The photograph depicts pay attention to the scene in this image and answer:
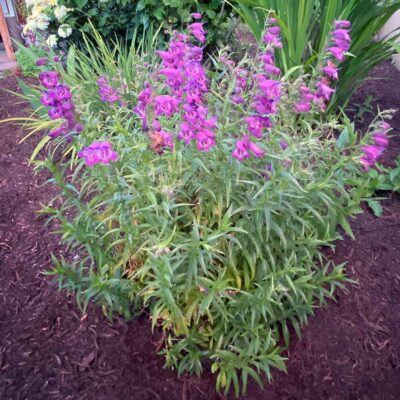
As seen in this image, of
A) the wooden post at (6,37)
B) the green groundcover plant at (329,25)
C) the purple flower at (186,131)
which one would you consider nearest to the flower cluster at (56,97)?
the purple flower at (186,131)

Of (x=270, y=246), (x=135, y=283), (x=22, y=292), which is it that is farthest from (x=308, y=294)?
(x=22, y=292)

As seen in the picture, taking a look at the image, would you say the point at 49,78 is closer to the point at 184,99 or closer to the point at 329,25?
the point at 184,99

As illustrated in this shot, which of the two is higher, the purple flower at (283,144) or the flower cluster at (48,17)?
the flower cluster at (48,17)

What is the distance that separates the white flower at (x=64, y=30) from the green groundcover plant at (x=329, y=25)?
1.63 meters

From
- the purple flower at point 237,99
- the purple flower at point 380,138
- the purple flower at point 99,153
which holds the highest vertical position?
the purple flower at point 237,99

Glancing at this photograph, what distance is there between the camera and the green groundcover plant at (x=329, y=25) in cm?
298

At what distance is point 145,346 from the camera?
207cm

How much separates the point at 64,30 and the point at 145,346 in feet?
9.88

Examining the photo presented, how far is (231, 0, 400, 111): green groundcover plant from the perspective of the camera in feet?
9.78

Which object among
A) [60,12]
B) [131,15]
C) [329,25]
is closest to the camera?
[329,25]

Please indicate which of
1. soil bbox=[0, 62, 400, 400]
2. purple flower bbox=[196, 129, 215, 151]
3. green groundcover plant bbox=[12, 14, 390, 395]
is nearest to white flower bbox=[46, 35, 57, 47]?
soil bbox=[0, 62, 400, 400]

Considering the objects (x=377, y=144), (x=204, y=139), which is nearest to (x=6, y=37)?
(x=204, y=139)

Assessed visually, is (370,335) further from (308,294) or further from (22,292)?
(22,292)

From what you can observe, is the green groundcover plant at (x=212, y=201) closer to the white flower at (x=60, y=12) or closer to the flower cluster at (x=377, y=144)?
the flower cluster at (x=377, y=144)
